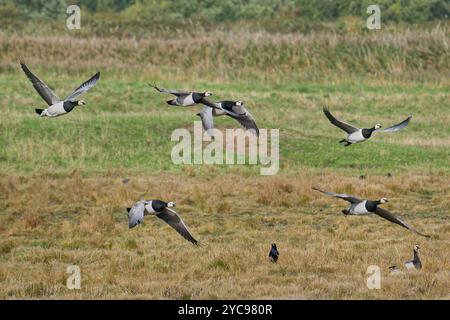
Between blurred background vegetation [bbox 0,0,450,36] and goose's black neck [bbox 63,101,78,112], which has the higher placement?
blurred background vegetation [bbox 0,0,450,36]

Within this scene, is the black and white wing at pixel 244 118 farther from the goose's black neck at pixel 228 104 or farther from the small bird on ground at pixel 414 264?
the small bird on ground at pixel 414 264

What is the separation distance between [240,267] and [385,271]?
2.04 meters

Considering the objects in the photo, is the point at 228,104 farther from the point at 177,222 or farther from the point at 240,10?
the point at 240,10

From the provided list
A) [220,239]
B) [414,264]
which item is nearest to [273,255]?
[414,264]

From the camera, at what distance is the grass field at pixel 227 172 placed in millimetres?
15992

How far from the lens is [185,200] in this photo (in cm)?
2327

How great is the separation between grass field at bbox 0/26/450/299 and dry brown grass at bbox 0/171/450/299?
44 millimetres

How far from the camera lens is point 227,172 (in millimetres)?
26641

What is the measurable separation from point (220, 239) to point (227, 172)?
7.39m

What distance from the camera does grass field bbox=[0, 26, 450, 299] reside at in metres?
16.0

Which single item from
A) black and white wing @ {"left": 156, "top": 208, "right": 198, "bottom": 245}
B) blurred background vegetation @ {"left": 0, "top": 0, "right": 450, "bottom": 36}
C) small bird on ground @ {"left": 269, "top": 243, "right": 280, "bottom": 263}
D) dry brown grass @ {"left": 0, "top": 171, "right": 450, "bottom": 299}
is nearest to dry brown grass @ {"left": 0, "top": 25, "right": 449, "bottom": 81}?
blurred background vegetation @ {"left": 0, "top": 0, "right": 450, "bottom": 36}

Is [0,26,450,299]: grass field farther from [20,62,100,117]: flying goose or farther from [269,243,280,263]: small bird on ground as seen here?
[20,62,100,117]: flying goose

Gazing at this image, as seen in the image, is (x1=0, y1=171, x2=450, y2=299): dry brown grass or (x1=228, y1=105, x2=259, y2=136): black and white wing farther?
(x1=0, y1=171, x2=450, y2=299): dry brown grass

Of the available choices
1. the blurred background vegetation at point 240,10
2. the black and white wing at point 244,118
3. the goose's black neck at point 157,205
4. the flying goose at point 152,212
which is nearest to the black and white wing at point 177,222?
the flying goose at point 152,212
